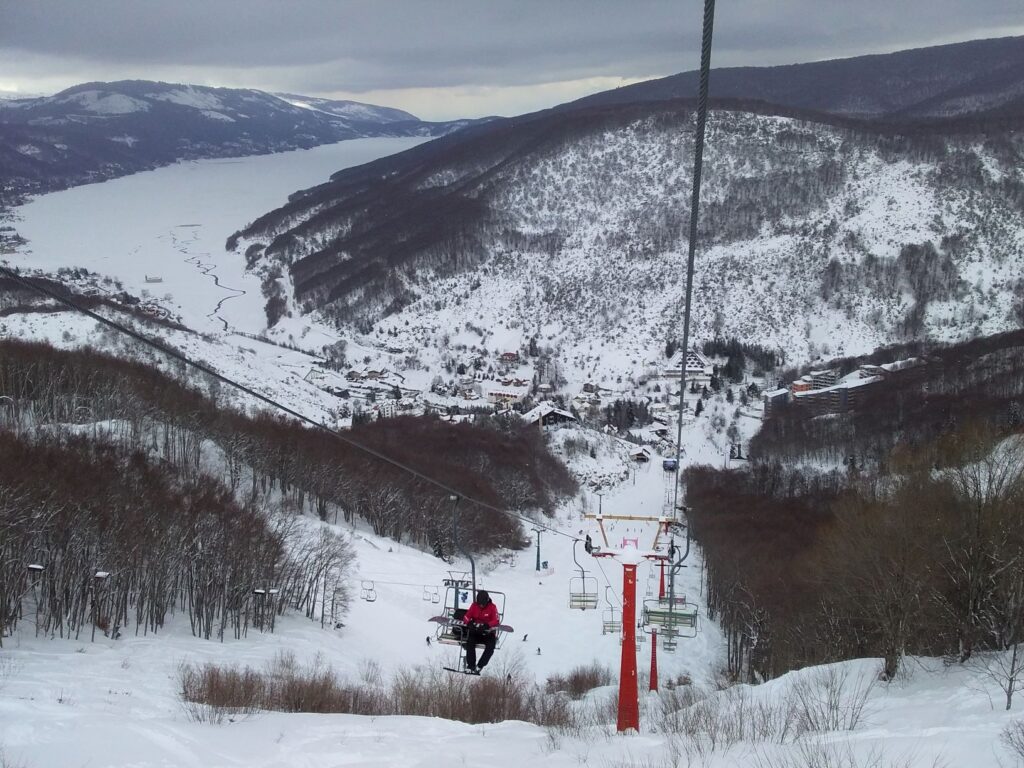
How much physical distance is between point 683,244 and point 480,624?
140410 mm

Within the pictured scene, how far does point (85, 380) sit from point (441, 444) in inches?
1067

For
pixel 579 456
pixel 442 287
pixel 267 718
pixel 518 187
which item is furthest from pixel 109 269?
pixel 267 718

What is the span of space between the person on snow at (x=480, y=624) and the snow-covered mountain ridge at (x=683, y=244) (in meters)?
105

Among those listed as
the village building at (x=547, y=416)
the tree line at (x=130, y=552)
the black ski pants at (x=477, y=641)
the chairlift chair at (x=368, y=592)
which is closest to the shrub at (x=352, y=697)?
the black ski pants at (x=477, y=641)

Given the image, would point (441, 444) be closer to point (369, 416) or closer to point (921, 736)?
point (369, 416)

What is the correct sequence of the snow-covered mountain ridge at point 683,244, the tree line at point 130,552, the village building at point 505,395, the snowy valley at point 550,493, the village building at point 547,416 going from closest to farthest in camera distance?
the snowy valley at point 550,493
the tree line at point 130,552
the village building at point 547,416
the village building at point 505,395
the snow-covered mountain ridge at point 683,244

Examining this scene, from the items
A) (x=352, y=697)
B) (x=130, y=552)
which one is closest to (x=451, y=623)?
(x=352, y=697)

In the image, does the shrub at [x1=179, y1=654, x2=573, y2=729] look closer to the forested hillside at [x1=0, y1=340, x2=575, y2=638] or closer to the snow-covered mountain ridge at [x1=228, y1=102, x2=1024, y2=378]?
the forested hillside at [x1=0, y1=340, x2=575, y2=638]

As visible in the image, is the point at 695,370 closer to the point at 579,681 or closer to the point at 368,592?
the point at 368,592

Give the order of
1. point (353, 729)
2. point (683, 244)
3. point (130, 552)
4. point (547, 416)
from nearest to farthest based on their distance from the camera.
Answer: point (353, 729) → point (130, 552) → point (547, 416) → point (683, 244)

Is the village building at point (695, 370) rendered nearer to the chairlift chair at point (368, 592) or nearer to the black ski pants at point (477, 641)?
the chairlift chair at point (368, 592)

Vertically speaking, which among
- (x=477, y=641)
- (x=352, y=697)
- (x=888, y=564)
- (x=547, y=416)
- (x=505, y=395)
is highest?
(x=505, y=395)

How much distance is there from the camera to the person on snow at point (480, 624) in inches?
528

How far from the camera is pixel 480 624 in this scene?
13438 mm
